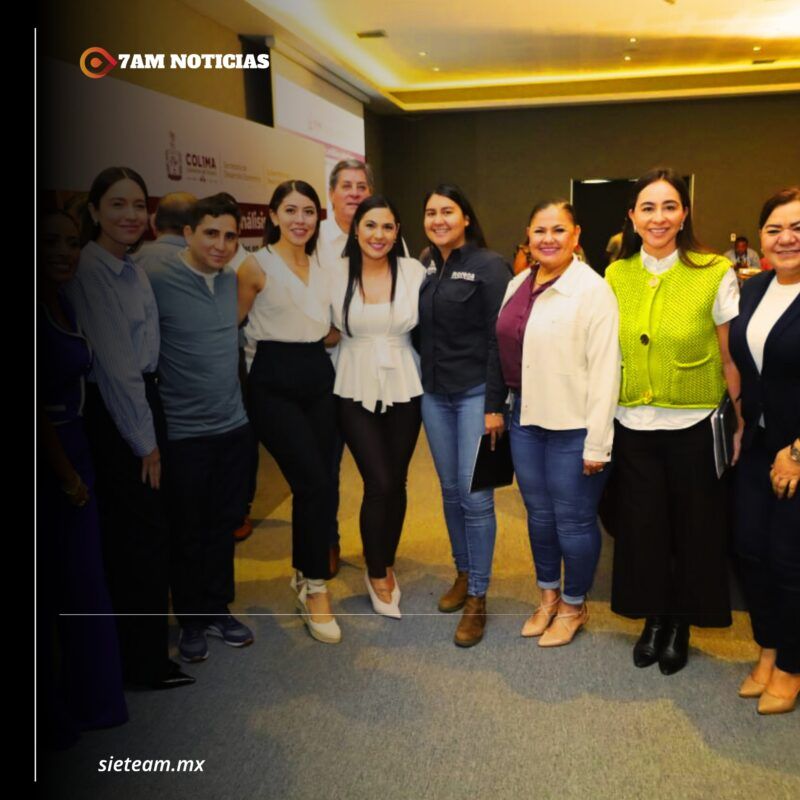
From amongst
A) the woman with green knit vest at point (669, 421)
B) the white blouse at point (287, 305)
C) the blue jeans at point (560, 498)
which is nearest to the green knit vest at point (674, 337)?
the woman with green knit vest at point (669, 421)

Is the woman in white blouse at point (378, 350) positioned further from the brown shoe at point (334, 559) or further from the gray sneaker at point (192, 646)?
the gray sneaker at point (192, 646)

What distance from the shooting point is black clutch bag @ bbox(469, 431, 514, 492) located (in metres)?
2.30

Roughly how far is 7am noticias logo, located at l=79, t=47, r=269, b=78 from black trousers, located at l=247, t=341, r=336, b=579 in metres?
0.78

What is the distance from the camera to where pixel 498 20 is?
2043 millimetres

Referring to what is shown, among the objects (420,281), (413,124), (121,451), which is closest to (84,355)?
(121,451)

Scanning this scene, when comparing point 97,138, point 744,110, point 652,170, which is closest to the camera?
point 97,138

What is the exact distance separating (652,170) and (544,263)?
1.26 ft

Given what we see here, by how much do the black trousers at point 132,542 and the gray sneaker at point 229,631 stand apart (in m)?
0.27

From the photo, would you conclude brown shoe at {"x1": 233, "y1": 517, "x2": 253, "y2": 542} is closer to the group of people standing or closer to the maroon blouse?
the group of people standing

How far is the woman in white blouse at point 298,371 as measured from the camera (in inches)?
81.9

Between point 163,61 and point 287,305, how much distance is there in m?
0.72

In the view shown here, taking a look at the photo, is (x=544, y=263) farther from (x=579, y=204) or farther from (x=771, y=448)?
(x=771, y=448)

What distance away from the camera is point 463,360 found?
7.47 ft

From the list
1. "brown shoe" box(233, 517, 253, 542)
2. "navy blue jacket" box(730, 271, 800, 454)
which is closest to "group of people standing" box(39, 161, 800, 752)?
"navy blue jacket" box(730, 271, 800, 454)
